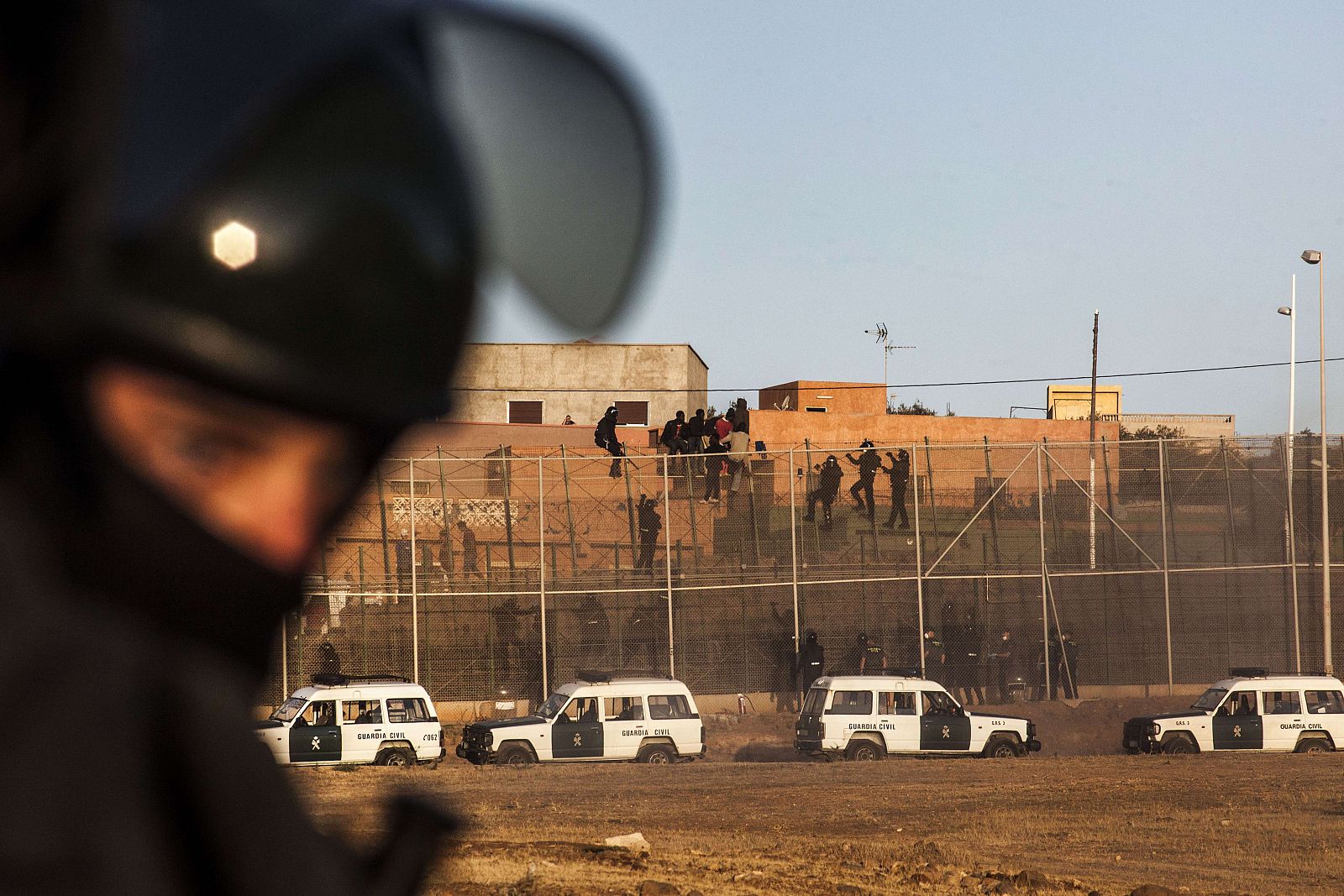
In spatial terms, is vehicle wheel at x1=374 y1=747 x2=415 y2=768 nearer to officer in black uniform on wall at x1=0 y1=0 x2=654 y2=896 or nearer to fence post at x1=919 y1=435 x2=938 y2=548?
fence post at x1=919 y1=435 x2=938 y2=548

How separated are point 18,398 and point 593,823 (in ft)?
48.6

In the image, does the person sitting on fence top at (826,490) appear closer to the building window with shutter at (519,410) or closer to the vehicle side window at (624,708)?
the vehicle side window at (624,708)

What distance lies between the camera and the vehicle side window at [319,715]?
65.1 feet

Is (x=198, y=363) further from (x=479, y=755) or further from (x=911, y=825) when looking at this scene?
(x=479, y=755)

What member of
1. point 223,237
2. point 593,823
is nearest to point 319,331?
point 223,237

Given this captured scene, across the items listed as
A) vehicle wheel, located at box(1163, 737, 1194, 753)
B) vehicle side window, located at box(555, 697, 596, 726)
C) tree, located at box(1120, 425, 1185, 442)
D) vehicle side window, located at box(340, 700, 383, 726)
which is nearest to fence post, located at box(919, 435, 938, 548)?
vehicle wheel, located at box(1163, 737, 1194, 753)

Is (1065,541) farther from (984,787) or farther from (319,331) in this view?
(319,331)

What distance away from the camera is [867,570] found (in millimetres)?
25844

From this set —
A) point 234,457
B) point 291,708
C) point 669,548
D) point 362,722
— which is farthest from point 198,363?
point 669,548

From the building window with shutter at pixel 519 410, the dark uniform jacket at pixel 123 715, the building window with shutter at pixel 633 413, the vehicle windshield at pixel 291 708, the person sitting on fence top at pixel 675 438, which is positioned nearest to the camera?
the dark uniform jacket at pixel 123 715

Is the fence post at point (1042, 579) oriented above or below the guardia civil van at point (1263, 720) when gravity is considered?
above

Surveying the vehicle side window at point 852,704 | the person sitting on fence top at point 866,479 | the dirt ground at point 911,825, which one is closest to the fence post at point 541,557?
the dirt ground at point 911,825

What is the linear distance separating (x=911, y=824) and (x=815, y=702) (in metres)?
6.81

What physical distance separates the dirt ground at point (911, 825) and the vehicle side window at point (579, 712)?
2.29ft
